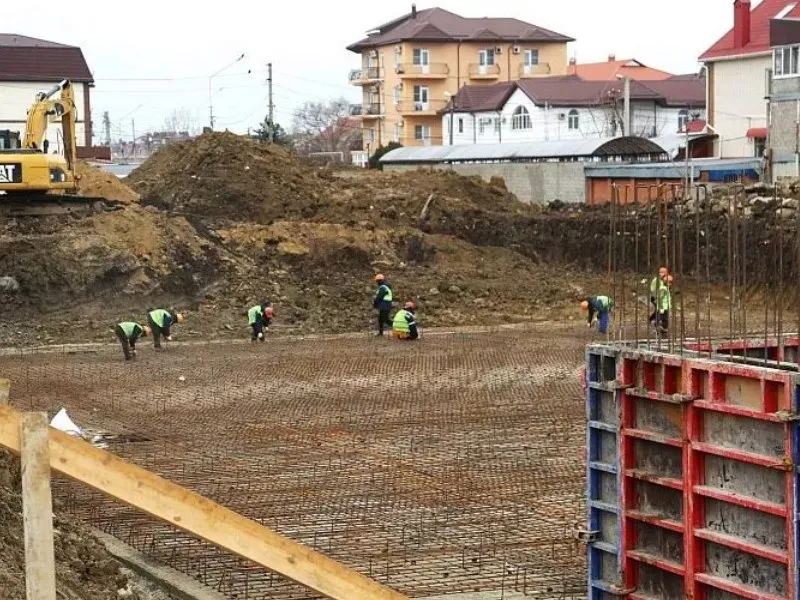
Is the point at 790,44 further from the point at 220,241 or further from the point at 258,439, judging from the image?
the point at 258,439

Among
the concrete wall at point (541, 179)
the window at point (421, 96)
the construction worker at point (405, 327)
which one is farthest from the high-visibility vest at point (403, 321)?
the window at point (421, 96)

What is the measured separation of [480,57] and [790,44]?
37039 millimetres

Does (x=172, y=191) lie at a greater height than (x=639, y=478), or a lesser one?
greater

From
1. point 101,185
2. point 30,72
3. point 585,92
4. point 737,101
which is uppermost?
point 30,72

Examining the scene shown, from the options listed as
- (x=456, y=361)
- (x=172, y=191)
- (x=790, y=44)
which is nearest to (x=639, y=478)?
(x=456, y=361)

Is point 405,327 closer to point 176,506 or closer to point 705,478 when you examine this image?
point 705,478

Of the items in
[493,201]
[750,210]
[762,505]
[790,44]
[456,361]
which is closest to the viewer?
[762,505]

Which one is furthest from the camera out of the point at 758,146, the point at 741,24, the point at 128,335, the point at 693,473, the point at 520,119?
the point at 520,119

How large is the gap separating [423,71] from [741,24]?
28451mm

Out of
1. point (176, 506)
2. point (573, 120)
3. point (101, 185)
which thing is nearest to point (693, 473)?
point (176, 506)

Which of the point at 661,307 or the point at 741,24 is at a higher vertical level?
the point at 741,24

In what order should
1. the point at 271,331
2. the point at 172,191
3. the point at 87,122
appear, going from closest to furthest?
the point at 271,331, the point at 172,191, the point at 87,122

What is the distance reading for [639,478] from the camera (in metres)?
7.19

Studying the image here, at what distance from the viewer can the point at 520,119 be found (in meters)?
61.9
